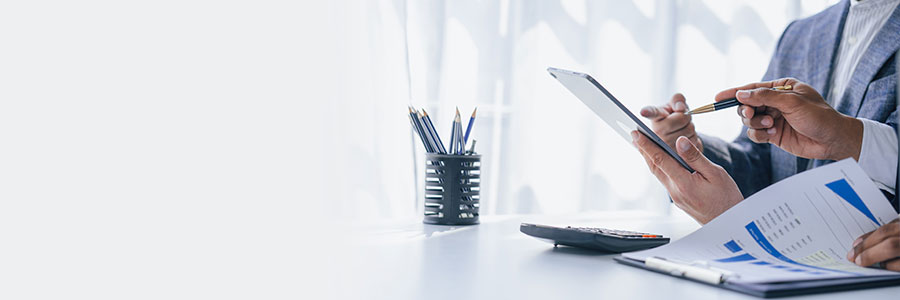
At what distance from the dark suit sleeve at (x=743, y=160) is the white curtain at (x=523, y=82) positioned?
778 mm

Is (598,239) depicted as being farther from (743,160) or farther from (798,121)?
(743,160)

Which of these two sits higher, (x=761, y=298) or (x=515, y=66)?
(x=515, y=66)

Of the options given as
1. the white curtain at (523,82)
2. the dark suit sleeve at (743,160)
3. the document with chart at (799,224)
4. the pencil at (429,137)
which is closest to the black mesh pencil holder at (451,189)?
the pencil at (429,137)

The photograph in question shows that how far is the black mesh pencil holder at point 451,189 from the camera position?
875mm

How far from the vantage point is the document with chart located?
0.53m

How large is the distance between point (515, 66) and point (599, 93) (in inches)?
53.5

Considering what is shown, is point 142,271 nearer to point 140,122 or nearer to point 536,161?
point 140,122

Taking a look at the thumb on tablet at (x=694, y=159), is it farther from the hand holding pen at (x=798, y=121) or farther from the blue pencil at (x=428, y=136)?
the blue pencil at (x=428, y=136)

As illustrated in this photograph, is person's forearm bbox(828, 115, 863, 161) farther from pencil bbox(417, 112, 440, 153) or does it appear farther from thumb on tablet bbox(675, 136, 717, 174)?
pencil bbox(417, 112, 440, 153)

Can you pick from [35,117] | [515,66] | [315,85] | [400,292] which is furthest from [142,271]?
[515,66]

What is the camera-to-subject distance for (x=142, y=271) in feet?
3.00

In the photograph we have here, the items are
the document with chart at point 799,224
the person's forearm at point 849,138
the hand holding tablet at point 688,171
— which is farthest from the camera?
the person's forearm at point 849,138

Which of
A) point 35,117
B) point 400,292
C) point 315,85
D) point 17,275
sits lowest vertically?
point 17,275

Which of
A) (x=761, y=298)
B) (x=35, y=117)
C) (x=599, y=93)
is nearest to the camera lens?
(x=761, y=298)
